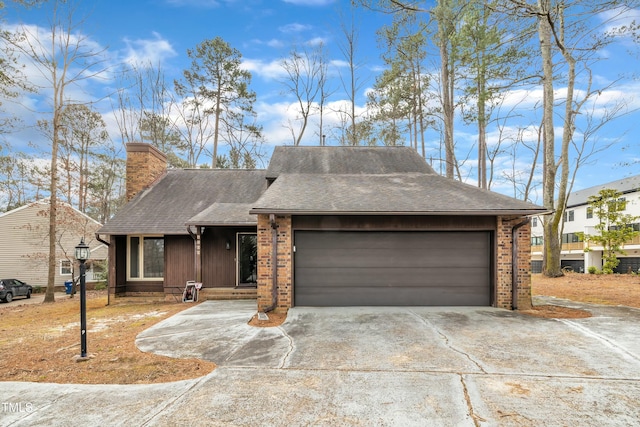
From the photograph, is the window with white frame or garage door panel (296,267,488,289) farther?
the window with white frame

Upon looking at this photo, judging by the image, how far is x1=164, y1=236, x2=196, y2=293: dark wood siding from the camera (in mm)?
10430

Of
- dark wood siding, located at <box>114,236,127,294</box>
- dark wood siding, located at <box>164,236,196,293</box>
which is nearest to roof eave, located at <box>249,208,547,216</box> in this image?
dark wood siding, located at <box>164,236,196,293</box>

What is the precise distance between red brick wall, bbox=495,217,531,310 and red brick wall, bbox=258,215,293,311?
480cm

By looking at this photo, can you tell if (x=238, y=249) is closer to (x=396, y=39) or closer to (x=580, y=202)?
(x=396, y=39)

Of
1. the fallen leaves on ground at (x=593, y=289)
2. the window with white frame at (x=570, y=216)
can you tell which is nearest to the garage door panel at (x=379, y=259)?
the fallen leaves on ground at (x=593, y=289)

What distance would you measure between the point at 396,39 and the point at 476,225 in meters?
11.7

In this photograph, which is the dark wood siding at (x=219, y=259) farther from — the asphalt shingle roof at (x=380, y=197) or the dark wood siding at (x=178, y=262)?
the asphalt shingle roof at (x=380, y=197)

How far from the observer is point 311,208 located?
23.7 feet

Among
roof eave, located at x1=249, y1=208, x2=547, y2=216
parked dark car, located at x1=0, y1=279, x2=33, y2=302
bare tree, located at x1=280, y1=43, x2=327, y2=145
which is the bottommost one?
parked dark car, located at x1=0, y1=279, x2=33, y2=302

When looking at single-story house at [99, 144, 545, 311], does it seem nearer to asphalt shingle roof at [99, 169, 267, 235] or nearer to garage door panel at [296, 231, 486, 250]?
garage door panel at [296, 231, 486, 250]

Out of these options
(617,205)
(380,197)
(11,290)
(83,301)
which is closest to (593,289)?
(380,197)

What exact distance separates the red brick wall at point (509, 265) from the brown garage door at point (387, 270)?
0.28 meters

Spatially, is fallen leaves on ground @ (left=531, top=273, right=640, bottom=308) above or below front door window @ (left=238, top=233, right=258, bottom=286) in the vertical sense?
below

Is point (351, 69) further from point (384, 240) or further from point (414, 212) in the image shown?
point (414, 212)
